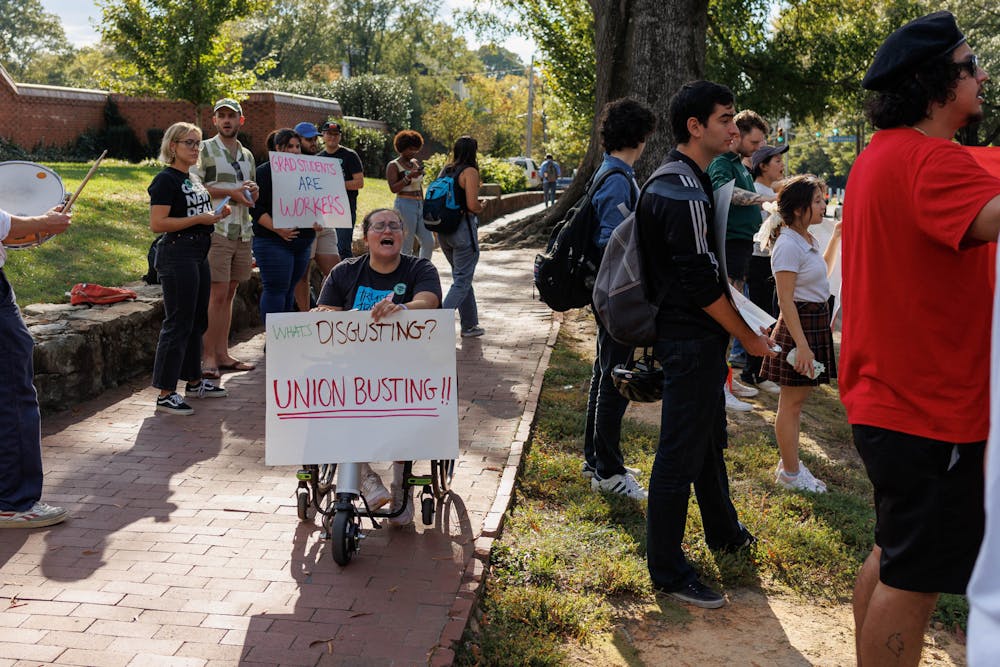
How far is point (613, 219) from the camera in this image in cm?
516

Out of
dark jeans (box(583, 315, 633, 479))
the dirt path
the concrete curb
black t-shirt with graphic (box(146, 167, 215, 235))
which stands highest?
black t-shirt with graphic (box(146, 167, 215, 235))

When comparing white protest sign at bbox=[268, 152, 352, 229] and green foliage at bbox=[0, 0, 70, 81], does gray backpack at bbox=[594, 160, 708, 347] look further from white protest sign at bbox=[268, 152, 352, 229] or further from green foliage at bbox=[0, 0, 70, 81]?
green foliage at bbox=[0, 0, 70, 81]

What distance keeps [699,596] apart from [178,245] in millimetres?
4264

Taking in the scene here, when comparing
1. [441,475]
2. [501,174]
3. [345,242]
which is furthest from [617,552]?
[501,174]

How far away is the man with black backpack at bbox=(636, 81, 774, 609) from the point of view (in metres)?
3.89

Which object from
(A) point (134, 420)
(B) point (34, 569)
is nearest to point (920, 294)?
(B) point (34, 569)

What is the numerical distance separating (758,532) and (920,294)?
2.64 metres

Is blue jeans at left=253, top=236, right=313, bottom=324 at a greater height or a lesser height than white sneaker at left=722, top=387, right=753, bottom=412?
greater

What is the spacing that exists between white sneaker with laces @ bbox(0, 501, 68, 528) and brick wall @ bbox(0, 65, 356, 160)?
2697 centimetres

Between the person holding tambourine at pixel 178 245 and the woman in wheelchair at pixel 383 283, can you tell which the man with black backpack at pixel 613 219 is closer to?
the woman in wheelchair at pixel 383 283

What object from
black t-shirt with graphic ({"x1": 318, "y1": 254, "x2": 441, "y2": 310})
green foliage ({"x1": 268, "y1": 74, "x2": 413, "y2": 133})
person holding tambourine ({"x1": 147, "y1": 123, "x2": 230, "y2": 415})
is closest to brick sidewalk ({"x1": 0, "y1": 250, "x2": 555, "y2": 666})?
person holding tambourine ({"x1": 147, "y1": 123, "x2": 230, "y2": 415})

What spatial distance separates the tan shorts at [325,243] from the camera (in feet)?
30.1

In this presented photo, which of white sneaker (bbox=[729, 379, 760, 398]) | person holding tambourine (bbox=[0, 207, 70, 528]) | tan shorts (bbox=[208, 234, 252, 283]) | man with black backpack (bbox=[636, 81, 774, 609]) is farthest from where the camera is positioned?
white sneaker (bbox=[729, 379, 760, 398])

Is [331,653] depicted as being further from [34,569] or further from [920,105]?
[920,105]
